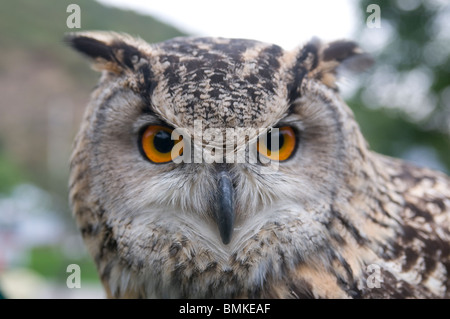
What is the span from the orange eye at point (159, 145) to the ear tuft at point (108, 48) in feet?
0.79

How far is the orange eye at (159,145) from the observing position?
125cm

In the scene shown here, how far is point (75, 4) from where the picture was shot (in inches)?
60.8

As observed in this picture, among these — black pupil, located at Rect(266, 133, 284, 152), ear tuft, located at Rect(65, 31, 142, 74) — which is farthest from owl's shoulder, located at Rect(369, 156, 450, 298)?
ear tuft, located at Rect(65, 31, 142, 74)

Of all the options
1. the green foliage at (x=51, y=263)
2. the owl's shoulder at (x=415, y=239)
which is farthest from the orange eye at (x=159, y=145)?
the green foliage at (x=51, y=263)

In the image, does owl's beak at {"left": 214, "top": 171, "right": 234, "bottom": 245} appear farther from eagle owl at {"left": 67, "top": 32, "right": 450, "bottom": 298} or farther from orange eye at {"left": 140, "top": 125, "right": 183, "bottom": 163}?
orange eye at {"left": 140, "top": 125, "right": 183, "bottom": 163}

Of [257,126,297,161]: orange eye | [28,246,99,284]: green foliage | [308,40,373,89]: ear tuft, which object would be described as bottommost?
[28,246,99,284]: green foliage

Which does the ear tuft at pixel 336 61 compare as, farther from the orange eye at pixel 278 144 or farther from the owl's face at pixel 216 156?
the orange eye at pixel 278 144

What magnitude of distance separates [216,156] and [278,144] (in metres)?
0.19

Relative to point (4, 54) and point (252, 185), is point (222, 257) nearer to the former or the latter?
point (252, 185)

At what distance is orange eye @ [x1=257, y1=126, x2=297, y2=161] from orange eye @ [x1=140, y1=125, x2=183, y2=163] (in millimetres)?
239

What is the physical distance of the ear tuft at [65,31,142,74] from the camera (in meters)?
1.41

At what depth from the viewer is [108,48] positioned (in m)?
1.48
